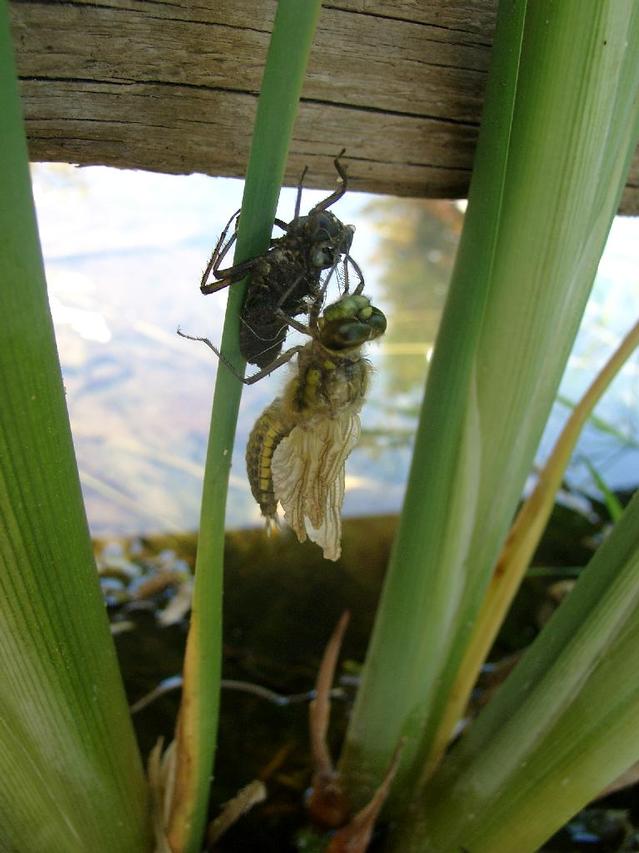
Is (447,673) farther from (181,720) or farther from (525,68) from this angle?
(525,68)

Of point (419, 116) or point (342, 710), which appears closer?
point (419, 116)

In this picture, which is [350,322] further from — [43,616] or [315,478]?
[43,616]

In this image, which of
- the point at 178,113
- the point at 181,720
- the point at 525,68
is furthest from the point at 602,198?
the point at 181,720

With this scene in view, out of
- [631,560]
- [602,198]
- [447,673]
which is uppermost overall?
[602,198]

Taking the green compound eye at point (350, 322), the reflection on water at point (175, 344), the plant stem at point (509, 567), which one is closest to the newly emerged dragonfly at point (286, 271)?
the green compound eye at point (350, 322)

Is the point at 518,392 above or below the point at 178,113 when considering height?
below

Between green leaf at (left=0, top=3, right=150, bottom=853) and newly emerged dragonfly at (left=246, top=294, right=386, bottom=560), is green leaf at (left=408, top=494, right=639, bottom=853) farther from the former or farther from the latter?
green leaf at (left=0, top=3, right=150, bottom=853)

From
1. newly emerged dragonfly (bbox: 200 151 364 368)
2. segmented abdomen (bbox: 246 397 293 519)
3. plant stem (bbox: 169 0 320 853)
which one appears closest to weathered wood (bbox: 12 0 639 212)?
newly emerged dragonfly (bbox: 200 151 364 368)
